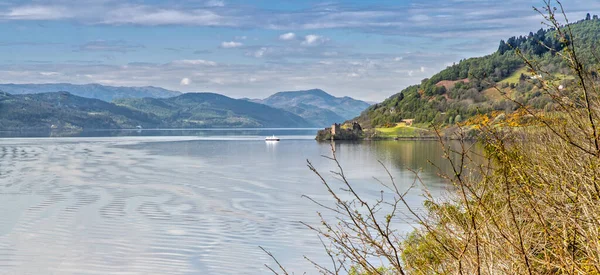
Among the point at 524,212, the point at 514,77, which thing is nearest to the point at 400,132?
the point at 514,77

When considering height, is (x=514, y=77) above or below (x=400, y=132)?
above

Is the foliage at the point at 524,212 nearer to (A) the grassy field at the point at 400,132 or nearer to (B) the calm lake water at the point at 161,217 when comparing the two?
(B) the calm lake water at the point at 161,217

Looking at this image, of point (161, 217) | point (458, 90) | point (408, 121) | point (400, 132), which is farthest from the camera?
point (458, 90)

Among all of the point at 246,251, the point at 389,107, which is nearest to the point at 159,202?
the point at 246,251

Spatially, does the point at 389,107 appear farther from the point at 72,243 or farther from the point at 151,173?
the point at 72,243

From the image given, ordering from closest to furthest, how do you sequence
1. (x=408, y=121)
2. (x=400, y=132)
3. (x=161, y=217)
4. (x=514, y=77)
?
1. (x=161, y=217)
2. (x=400, y=132)
3. (x=408, y=121)
4. (x=514, y=77)

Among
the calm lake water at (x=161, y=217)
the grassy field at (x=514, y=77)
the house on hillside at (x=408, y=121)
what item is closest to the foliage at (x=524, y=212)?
the calm lake water at (x=161, y=217)

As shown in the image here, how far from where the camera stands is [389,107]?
137 metres

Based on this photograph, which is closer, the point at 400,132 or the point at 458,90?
the point at 400,132

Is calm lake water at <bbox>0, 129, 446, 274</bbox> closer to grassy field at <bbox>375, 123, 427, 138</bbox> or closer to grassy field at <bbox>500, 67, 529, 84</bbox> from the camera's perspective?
grassy field at <bbox>375, 123, 427, 138</bbox>

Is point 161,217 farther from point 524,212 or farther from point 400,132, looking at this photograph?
point 400,132

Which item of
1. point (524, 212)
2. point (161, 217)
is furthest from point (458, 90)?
point (524, 212)

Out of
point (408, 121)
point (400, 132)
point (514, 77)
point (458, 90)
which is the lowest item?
point (400, 132)

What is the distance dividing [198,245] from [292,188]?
48.1 ft
